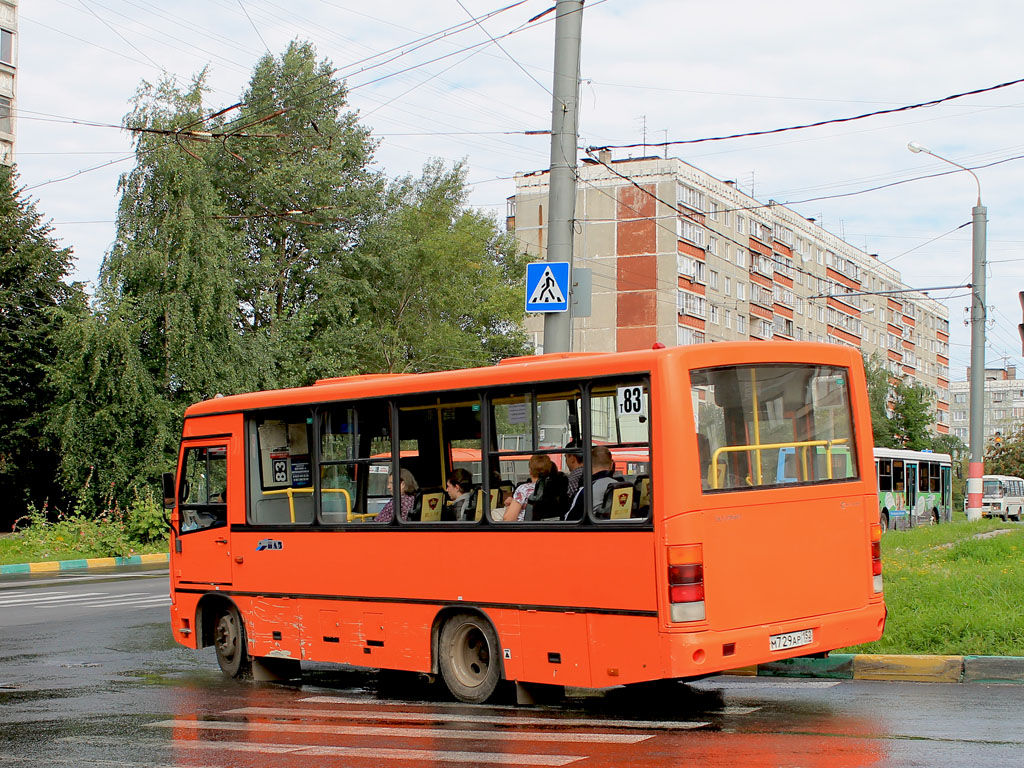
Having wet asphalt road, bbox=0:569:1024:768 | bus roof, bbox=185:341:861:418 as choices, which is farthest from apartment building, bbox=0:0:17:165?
bus roof, bbox=185:341:861:418

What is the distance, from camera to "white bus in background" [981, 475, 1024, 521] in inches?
2574

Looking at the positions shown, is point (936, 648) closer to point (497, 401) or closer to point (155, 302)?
point (497, 401)

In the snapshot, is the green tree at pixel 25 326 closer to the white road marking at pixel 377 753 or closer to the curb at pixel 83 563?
the curb at pixel 83 563

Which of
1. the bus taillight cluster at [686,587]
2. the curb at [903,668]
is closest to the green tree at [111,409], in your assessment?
the curb at [903,668]

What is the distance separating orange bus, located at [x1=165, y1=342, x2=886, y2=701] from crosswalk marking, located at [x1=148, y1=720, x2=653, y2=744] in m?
0.56

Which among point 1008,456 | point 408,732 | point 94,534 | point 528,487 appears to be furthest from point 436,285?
point 1008,456

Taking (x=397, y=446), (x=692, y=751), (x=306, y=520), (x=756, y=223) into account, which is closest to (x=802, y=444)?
(x=692, y=751)

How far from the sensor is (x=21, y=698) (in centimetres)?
1045

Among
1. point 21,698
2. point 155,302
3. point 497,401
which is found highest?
point 155,302

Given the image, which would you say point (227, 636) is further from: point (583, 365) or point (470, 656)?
point (583, 365)

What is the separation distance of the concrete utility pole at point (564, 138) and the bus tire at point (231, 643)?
4.47 metres

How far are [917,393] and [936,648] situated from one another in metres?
60.5

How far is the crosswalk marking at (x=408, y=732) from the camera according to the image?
7.82 metres

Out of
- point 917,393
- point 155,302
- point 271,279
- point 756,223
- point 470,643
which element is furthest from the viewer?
point 756,223
